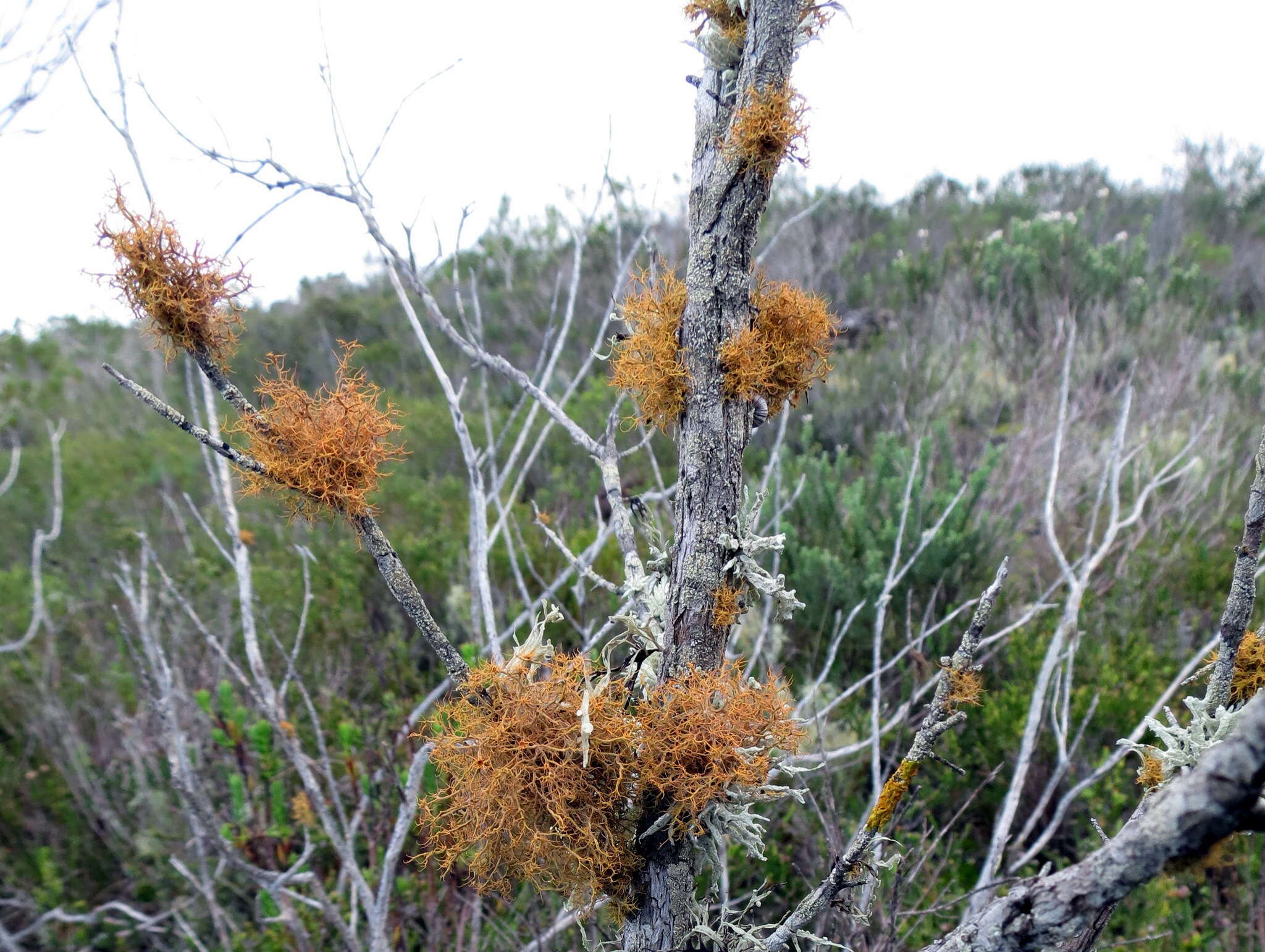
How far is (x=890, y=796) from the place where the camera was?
0.94 m

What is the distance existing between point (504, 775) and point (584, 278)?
10.0 m

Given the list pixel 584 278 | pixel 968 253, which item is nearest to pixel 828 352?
pixel 968 253

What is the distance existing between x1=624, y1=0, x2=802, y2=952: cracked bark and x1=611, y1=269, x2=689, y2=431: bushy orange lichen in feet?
0.07

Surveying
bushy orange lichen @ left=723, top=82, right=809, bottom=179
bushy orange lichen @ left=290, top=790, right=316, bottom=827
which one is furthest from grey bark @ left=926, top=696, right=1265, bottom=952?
bushy orange lichen @ left=290, top=790, right=316, bottom=827

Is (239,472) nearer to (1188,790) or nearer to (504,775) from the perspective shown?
(504,775)

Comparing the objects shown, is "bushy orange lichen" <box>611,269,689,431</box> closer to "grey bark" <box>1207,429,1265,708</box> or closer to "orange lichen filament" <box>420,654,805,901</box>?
"orange lichen filament" <box>420,654,805,901</box>

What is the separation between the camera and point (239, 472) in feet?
2.98

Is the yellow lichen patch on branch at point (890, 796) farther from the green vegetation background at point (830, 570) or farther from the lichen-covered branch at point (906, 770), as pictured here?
the green vegetation background at point (830, 570)

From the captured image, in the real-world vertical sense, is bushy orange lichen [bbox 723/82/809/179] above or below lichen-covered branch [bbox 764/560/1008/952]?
above

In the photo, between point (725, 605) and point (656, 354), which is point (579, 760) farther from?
point (656, 354)

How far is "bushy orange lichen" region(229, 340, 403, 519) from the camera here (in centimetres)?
85

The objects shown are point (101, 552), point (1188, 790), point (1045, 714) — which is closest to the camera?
point (1188, 790)

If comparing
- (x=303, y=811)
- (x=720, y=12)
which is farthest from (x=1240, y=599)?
(x=303, y=811)

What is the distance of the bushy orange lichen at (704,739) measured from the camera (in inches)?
34.6
